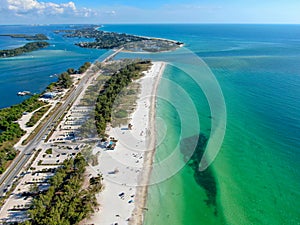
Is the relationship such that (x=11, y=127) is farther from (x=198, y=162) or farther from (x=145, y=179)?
(x=198, y=162)

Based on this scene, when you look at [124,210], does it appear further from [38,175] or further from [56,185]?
[38,175]

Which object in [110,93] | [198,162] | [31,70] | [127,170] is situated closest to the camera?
[127,170]

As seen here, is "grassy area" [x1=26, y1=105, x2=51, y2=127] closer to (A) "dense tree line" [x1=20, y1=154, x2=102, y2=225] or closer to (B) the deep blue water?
(B) the deep blue water

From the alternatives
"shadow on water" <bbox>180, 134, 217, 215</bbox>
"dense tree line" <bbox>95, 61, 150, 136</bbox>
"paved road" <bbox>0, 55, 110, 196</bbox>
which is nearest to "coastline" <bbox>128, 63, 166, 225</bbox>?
"shadow on water" <bbox>180, 134, 217, 215</bbox>

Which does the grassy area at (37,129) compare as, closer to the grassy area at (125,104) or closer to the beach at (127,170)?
the beach at (127,170)

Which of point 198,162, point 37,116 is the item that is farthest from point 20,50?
point 198,162

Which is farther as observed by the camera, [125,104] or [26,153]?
[125,104]

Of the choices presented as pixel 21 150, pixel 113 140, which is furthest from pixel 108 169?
pixel 21 150
